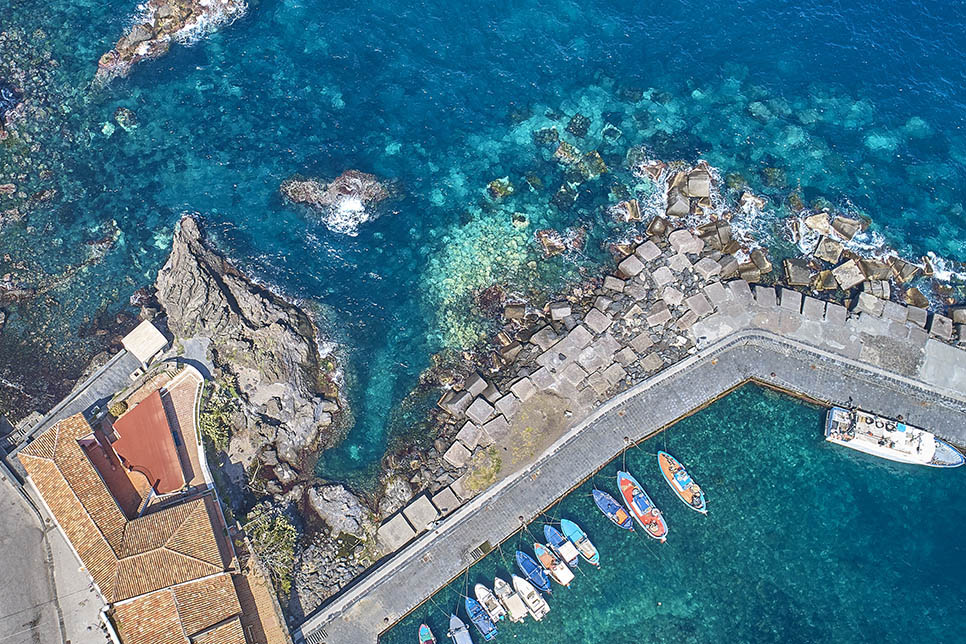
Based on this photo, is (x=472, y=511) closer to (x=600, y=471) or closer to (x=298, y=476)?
(x=600, y=471)

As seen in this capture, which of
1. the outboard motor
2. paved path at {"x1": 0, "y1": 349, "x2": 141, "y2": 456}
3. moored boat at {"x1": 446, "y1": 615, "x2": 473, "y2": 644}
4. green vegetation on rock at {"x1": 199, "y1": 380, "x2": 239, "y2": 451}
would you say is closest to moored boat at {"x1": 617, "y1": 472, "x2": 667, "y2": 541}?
moored boat at {"x1": 446, "y1": 615, "x2": 473, "y2": 644}

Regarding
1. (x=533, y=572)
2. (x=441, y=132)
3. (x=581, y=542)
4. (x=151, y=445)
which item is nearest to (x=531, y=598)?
(x=533, y=572)

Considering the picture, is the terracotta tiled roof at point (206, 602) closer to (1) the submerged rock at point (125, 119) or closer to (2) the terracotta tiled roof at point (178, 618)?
(2) the terracotta tiled roof at point (178, 618)

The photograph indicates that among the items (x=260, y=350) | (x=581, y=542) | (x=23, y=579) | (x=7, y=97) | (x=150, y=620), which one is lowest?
(x=581, y=542)

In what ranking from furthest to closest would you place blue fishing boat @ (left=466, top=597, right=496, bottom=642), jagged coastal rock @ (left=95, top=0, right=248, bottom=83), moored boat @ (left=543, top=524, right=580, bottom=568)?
jagged coastal rock @ (left=95, top=0, right=248, bottom=83) → moored boat @ (left=543, top=524, right=580, bottom=568) → blue fishing boat @ (left=466, top=597, right=496, bottom=642)

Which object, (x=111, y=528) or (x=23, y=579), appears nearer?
(x=111, y=528)

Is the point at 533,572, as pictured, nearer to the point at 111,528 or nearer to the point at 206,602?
the point at 206,602

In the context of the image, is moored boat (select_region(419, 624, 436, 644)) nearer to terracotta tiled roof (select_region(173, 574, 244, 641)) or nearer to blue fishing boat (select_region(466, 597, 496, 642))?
blue fishing boat (select_region(466, 597, 496, 642))
